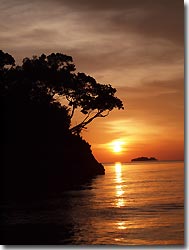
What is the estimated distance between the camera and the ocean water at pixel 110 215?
5664 mm

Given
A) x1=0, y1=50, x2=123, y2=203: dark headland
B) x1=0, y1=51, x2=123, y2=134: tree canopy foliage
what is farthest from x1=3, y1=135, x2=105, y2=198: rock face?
x1=0, y1=51, x2=123, y2=134: tree canopy foliage

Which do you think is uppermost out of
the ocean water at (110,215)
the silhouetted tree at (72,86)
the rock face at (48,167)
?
the silhouetted tree at (72,86)

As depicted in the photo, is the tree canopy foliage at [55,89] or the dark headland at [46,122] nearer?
the tree canopy foliage at [55,89]

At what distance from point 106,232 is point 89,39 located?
7.34 ft

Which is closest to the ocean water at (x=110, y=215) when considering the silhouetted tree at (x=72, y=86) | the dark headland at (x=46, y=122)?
the dark headland at (x=46, y=122)

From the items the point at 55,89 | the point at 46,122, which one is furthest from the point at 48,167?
the point at 55,89

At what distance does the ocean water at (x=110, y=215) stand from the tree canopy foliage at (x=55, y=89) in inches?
30.6

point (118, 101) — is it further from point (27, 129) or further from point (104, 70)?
point (27, 129)

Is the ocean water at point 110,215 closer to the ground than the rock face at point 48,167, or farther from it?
closer to the ground

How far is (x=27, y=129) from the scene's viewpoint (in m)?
7.88

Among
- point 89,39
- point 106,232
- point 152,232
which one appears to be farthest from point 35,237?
point 89,39

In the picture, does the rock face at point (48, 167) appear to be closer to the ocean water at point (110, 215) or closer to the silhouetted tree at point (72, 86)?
the ocean water at point (110, 215)

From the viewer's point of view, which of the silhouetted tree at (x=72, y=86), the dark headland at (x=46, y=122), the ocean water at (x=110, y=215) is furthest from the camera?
the dark headland at (x=46, y=122)

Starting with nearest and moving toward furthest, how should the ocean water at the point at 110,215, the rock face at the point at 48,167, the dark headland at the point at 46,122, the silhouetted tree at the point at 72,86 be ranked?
1. the ocean water at the point at 110,215
2. the silhouetted tree at the point at 72,86
3. the dark headland at the point at 46,122
4. the rock face at the point at 48,167
